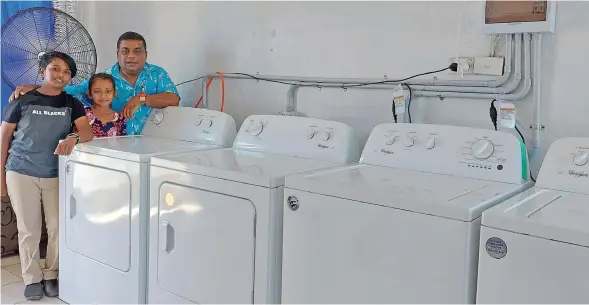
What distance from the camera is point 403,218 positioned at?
1.62 m

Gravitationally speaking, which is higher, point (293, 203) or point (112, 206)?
point (293, 203)

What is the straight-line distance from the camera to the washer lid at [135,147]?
2.44m

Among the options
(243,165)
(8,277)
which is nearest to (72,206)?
(8,277)

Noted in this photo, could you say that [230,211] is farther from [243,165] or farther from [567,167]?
[567,167]

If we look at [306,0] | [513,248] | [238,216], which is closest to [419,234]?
[513,248]

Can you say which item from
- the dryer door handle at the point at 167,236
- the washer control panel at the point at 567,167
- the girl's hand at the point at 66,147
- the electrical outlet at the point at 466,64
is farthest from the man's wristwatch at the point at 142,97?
the washer control panel at the point at 567,167

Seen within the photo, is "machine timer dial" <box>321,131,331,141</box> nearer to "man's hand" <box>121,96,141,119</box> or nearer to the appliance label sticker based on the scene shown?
the appliance label sticker

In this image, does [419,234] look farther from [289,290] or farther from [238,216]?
[238,216]

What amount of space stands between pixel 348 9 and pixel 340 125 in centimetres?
65

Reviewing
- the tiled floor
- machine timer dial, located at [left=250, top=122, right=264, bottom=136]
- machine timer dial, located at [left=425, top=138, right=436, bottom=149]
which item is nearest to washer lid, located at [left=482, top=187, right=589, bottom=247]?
machine timer dial, located at [left=425, top=138, right=436, bottom=149]

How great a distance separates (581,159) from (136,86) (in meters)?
2.28

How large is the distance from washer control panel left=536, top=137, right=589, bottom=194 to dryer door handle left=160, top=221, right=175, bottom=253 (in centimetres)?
139

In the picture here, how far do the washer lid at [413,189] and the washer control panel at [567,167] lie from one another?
8 cm

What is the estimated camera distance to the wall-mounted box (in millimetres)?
2076
